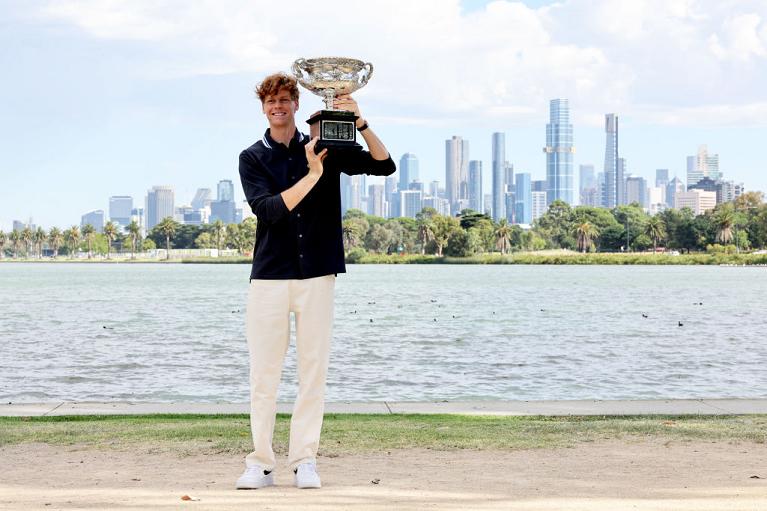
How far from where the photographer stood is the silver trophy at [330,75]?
240 inches

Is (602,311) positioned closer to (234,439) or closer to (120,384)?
(120,384)

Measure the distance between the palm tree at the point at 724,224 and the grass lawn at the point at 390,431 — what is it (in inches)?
5554

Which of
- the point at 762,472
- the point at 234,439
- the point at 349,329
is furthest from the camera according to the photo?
the point at 349,329

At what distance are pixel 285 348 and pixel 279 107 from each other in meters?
1.43

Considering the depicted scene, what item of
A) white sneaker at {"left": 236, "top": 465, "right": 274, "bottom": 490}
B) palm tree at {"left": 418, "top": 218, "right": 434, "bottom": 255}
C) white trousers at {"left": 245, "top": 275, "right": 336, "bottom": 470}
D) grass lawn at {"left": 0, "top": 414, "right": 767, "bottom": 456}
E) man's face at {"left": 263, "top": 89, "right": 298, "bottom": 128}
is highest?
palm tree at {"left": 418, "top": 218, "right": 434, "bottom": 255}

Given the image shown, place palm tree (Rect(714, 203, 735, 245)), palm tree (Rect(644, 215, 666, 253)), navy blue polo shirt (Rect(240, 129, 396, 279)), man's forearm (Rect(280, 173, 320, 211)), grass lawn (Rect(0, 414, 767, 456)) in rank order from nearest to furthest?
1. man's forearm (Rect(280, 173, 320, 211))
2. navy blue polo shirt (Rect(240, 129, 396, 279))
3. grass lawn (Rect(0, 414, 767, 456))
4. palm tree (Rect(714, 203, 735, 245))
5. palm tree (Rect(644, 215, 666, 253))

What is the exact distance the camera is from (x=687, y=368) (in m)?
19.7

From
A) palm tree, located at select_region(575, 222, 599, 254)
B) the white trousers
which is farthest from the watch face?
palm tree, located at select_region(575, 222, 599, 254)

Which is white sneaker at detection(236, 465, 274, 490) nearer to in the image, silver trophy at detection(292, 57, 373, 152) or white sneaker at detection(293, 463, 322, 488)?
white sneaker at detection(293, 463, 322, 488)

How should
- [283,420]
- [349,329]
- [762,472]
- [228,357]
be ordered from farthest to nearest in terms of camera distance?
[349,329], [228,357], [283,420], [762,472]

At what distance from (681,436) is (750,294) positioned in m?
52.3

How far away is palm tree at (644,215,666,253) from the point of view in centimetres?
15800

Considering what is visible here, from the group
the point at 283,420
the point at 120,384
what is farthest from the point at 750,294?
the point at 283,420

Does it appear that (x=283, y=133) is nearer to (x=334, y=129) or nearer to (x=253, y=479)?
(x=334, y=129)
